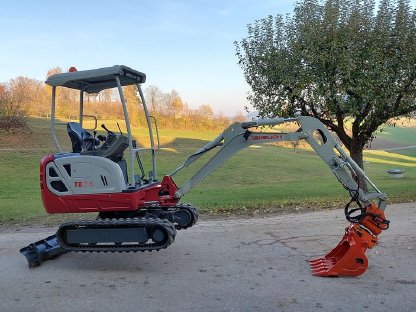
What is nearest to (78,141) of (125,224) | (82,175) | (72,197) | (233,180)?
(82,175)

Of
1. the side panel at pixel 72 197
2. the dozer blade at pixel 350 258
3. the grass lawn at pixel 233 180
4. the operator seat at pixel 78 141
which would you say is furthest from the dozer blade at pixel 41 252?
the dozer blade at pixel 350 258

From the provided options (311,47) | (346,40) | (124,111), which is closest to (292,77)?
(311,47)

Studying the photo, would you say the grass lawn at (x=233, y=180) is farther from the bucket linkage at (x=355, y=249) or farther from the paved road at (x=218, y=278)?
the bucket linkage at (x=355, y=249)

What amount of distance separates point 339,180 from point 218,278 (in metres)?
2.41

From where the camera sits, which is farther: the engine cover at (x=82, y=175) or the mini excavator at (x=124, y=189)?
the engine cover at (x=82, y=175)

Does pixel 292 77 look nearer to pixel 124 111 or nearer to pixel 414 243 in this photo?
pixel 414 243

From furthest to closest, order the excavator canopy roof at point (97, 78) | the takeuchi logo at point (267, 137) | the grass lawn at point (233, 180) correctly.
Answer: the grass lawn at point (233, 180)
the takeuchi logo at point (267, 137)
the excavator canopy roof at point (97, 78)

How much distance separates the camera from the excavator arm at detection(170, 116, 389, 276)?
5.98 meters

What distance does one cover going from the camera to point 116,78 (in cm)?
660

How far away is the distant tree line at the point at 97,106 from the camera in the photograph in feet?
25.5

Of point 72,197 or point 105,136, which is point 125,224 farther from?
point 105,136

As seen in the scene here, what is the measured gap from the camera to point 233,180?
27172 millimetres

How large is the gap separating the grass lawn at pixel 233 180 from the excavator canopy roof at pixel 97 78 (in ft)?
7.80

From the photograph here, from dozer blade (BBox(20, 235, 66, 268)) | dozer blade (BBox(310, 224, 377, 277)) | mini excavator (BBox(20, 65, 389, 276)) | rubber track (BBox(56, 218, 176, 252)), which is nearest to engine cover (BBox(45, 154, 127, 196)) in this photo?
mini excavator (BBox(20, 65, 389, 276))
